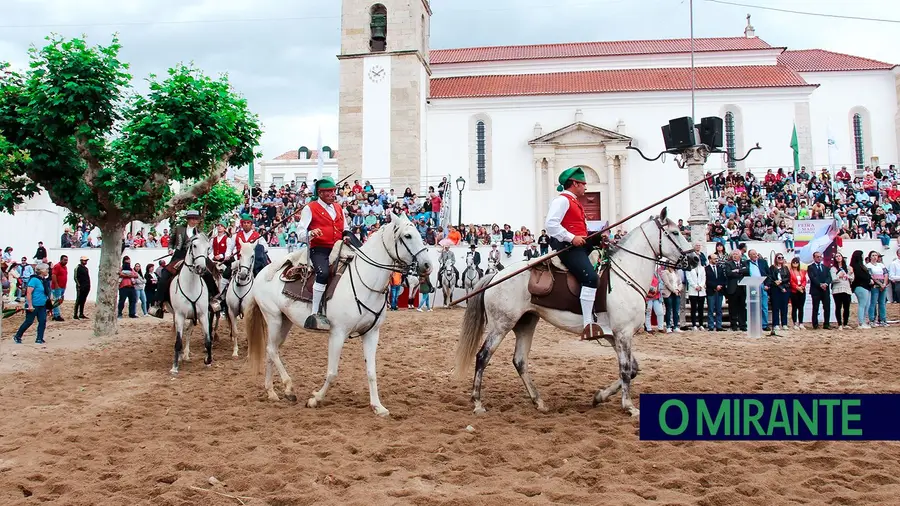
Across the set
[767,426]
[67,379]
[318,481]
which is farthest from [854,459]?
[67,379]

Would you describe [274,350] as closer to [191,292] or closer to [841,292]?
[191,292]

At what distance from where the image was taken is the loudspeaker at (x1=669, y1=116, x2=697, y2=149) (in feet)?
53.0

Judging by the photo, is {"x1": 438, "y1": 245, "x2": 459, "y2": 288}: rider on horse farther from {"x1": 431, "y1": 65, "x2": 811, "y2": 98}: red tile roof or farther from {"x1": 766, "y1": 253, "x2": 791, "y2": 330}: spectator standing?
{"x1": 431, "y1": 65, "x2": 811, "y2": 98}: red tile roof

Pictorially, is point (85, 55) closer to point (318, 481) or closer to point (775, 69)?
point (318, 481)

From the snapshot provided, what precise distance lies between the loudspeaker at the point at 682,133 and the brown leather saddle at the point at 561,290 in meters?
10.1

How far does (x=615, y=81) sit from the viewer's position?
38031 mm

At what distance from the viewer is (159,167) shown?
14.1 metres

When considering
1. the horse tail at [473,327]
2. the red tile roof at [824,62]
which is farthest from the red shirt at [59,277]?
the red tile roof at [824,62]

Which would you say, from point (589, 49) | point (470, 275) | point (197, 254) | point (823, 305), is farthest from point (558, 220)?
point (589, 49)

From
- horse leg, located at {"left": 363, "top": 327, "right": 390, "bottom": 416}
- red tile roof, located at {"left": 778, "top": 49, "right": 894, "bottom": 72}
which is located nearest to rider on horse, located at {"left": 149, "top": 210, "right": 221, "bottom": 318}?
horse leg, located at {"left": 363, "top": 327, "right": 390, "bottom": 416}

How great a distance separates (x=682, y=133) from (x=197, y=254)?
11.9 metres

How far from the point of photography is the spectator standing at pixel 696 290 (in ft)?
52.0

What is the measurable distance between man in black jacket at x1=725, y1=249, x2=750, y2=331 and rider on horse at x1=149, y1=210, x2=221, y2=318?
11.6 meters

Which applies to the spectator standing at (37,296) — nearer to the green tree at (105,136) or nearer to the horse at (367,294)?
the green tree at (105,136)
